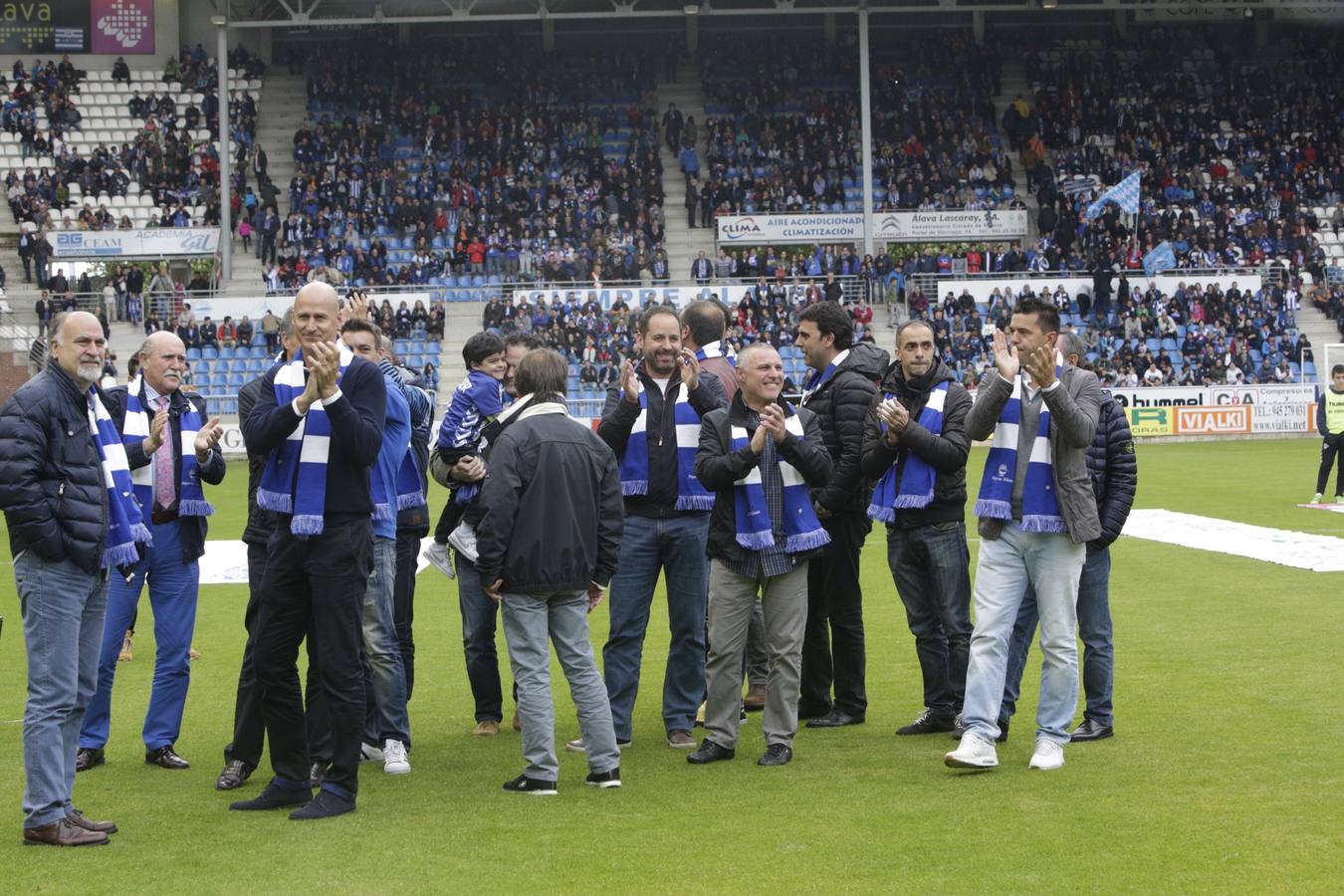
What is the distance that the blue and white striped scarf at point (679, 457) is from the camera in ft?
25.2

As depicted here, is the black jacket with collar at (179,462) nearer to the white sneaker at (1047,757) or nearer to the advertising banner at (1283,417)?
the white sneaker at (1047,757)

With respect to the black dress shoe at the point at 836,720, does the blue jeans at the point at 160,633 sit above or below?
above

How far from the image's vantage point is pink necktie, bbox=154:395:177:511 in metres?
7.71

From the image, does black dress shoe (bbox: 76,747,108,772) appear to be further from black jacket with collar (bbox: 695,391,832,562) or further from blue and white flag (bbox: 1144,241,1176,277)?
blue and white flag (bbox: 1144,241,1176,277)

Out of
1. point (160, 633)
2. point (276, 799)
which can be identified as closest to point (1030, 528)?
point (276, 799)

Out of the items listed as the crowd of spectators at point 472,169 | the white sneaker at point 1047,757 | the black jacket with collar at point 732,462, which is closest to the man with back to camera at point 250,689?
the black jacket with collar at point 732,462

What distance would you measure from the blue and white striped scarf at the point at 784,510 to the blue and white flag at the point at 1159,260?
33917mm

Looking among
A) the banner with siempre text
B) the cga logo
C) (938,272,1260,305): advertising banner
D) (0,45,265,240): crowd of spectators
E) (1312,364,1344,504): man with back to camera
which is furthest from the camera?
the cga logo

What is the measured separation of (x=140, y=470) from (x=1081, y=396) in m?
4.64

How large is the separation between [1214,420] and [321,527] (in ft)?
101

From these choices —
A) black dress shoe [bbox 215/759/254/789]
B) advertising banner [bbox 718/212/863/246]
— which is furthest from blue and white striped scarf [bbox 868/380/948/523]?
advertising banner [bbox 718/212/863/246]

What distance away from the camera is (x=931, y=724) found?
7801mm

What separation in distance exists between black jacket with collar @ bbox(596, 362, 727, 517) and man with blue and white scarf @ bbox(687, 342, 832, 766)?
1.12 feet

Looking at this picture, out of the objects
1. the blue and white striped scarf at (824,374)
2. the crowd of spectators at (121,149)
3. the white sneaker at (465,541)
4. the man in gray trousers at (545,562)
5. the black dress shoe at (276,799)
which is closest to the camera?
the black dress shoe at (276,799)
